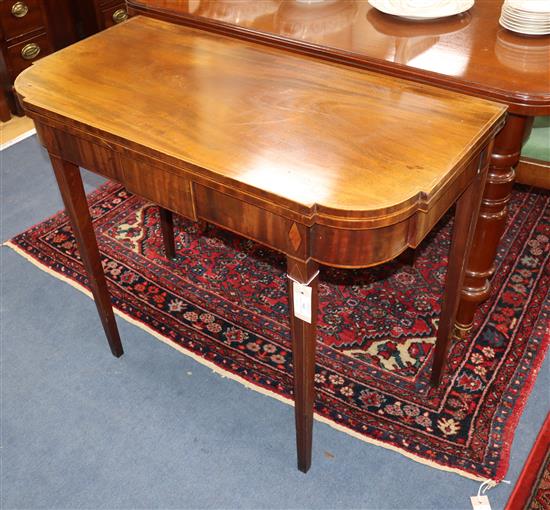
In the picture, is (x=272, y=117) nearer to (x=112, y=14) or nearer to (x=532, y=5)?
(x=532, y=5)

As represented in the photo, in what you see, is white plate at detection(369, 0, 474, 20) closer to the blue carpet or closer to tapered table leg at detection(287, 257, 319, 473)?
tapered table leg at detection(287, 257, 319, 473)

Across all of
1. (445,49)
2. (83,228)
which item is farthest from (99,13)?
(445,49)

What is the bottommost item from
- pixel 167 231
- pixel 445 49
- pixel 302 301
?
pixel 167 231

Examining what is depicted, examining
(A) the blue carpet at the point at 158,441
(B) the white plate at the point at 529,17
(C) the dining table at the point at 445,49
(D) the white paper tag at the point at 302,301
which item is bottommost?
(A) the blue carpet at the point at 158,441

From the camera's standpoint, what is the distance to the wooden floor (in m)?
3.05

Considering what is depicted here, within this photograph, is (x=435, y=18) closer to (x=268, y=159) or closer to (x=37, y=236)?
(x=268, y=159)

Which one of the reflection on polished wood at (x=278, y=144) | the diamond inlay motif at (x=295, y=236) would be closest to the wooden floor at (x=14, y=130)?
the reflection on polished wood at (x=278, y=144)

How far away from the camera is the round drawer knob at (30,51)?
305cm

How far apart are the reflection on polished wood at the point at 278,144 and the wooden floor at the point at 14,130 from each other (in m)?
Result: 1.59

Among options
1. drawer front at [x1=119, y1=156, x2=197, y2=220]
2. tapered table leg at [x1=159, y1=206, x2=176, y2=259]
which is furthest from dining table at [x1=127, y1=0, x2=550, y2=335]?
tapered table leg at [x1=159, y1=206, x2=176, y2=259]

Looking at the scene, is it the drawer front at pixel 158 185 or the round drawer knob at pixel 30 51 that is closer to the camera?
the drawer front at pixel 158 185

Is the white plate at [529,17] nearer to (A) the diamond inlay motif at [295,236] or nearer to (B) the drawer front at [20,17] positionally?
(A) the diamond inlay motif at [295,236]

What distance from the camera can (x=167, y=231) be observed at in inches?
87.1

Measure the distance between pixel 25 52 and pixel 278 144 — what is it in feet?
7.63
